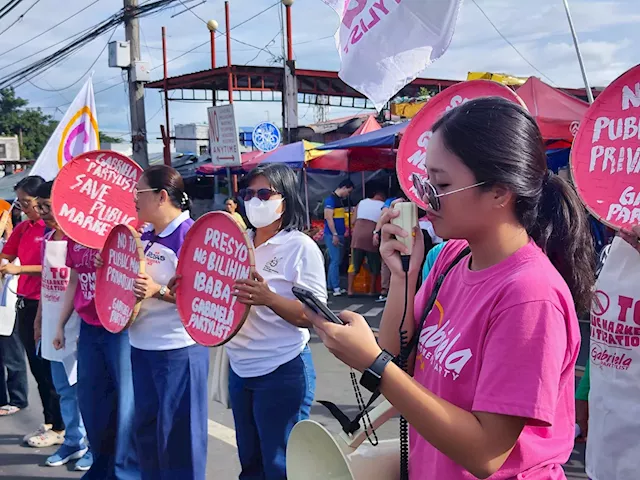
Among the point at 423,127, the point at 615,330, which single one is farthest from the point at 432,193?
the point at 615,330

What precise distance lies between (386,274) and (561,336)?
319 inches

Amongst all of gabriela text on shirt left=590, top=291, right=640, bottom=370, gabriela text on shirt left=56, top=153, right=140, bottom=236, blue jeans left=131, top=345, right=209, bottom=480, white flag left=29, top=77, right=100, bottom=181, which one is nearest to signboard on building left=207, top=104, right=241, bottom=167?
white flag left=29, top=77, right=100, bottom=181

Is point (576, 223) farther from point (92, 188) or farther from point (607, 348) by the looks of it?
point (92, 188)

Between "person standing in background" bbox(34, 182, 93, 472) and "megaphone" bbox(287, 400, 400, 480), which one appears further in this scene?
"person standing in background" bbox(34, 182, 93, 472)

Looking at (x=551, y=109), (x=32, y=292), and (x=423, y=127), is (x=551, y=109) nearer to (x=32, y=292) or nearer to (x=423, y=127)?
(x=423, y=127)

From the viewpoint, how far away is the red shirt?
15.4 ft

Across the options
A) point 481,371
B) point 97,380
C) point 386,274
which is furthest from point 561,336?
point 386,274

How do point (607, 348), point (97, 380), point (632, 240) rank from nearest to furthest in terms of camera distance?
point (632, 240) < point (607, 348) < point (97, 380)

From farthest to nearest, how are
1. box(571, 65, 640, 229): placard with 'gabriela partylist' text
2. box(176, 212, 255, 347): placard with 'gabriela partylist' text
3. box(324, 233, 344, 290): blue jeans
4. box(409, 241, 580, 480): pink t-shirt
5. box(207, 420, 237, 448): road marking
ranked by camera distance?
1. box(324, 233, 344, 290): blue jeans
2. box(207, 420, 237, 448): road marking
3. box(176, 212, 255, 347): placard with 'gabriela partylist' text
4. box(571, 65, 640, 229): placard with 'gabriela partylist' text
5. box(409, 241, 580, 480): pink t-shirt

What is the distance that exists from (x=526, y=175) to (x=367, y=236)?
7.96 metres

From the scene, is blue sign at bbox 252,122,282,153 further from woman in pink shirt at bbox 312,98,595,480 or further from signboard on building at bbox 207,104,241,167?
woman in pink shirt at bbox 312,98,595,480

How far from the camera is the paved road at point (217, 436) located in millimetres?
3963

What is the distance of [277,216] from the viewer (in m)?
2.86

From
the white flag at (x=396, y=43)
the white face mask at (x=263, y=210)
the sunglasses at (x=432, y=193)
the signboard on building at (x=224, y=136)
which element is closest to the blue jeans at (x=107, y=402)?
the white face mask at (x=263, y=210)
